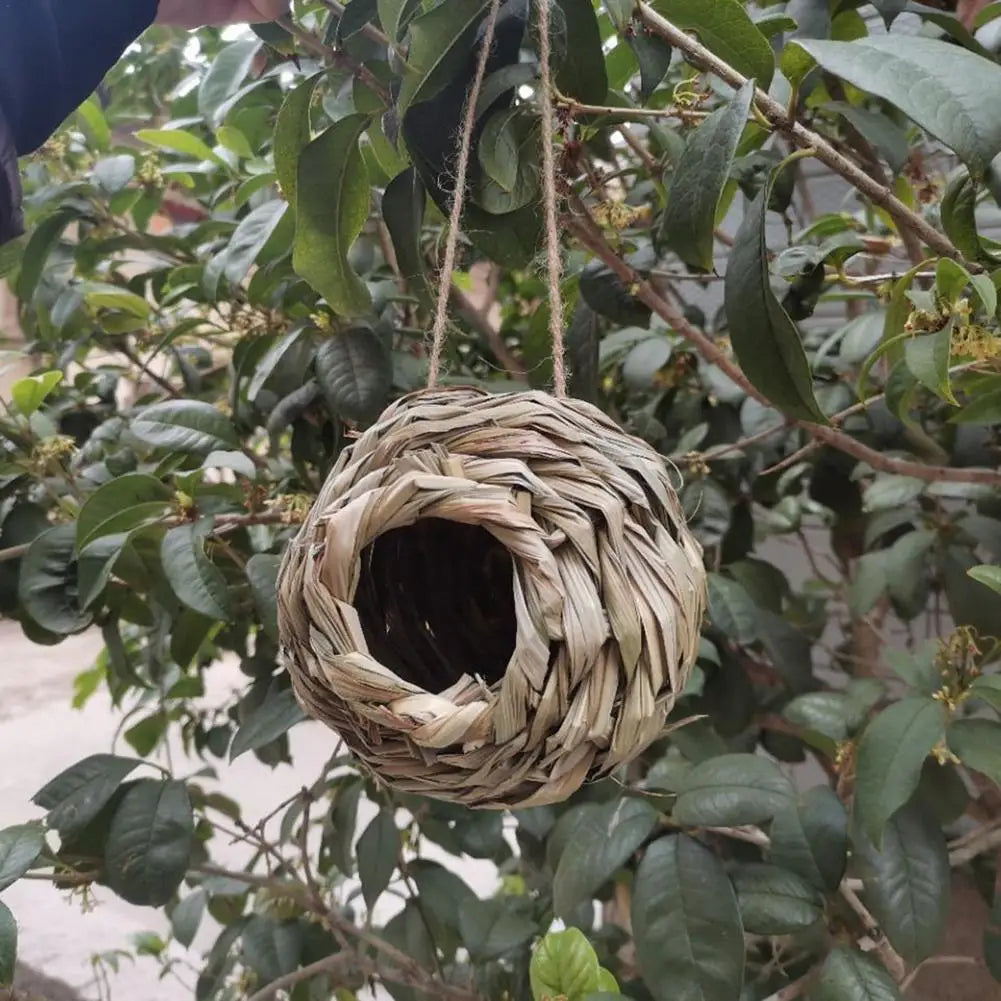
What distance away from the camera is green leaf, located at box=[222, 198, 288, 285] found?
2.24 ft

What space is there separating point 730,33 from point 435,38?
0.16m

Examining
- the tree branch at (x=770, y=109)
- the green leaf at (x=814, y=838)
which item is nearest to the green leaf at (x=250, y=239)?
the tree branch at (x=770, y=109)

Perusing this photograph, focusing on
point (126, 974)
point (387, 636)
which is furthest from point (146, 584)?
point (126, 974)

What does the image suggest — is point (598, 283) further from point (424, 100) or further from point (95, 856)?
point (95, 856)

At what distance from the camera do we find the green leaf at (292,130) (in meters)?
0.52

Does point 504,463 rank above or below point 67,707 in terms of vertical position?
above

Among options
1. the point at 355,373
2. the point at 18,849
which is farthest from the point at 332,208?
the point at 18,849

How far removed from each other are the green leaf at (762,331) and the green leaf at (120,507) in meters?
0.45

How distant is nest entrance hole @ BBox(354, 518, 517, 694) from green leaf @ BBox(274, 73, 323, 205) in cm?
23

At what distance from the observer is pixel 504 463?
0.35 metres

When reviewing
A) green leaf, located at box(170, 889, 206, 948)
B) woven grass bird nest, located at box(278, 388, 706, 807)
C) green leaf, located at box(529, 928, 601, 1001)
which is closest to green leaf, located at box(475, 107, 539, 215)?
woven grass bird nest, located at box(278, 388, 706, 807)

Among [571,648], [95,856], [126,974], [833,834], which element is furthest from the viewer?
[126,974]

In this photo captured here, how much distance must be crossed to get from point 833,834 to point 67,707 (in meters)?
1.05

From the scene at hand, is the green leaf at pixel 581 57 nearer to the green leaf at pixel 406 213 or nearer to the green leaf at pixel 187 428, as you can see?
the green leaf at pixel 406 213
